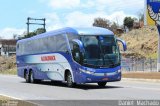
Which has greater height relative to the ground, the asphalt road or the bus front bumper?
the bus front bumper

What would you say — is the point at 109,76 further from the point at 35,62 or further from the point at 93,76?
the point at 35,62

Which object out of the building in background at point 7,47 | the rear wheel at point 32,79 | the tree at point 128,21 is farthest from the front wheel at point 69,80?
the building in background at point 7,47

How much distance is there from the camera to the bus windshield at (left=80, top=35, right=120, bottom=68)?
24.3m

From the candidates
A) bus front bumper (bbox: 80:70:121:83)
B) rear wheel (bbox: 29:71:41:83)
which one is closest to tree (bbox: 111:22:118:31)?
rear wheel (bbox: 29:71:41:83)

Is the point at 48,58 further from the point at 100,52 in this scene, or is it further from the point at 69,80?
Answer: the point at 100,52

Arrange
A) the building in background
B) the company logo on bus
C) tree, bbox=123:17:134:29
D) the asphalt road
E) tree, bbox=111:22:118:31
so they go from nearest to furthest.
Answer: the asphalt road → the company logo on bus → tree, bbox=123:17:134:29 → tree, bbox=111:22:118:31 → the building in background

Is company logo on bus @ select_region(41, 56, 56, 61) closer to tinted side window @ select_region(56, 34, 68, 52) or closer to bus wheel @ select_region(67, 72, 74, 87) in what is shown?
tinted side window @ select_region(56, 34, 68, 52)

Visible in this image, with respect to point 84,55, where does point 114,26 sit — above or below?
above

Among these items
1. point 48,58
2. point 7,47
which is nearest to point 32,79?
point 48,58

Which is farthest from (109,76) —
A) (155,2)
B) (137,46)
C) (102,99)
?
(137,46)

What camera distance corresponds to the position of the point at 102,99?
18.3m

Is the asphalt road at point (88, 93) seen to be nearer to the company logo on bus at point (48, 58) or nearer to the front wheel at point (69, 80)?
the front wheel at point (69, 80)

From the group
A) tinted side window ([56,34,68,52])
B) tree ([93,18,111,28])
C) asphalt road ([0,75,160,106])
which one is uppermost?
tree ([93,18,111,28])

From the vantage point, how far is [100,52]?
2447 cm
